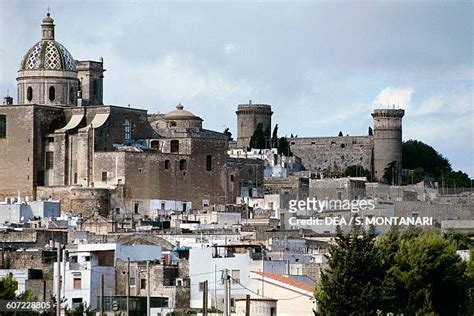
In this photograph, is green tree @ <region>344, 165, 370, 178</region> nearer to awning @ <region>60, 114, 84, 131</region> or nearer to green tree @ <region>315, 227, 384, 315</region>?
awning @ <region>60, 114, 84, 131</region>

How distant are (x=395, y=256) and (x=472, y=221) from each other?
2682 centimetres

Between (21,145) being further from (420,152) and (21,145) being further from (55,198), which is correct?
(420,152)

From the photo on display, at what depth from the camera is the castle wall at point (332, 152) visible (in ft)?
395

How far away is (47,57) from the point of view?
270 ft

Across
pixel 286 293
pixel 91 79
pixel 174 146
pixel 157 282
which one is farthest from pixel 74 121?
pixel 286 293

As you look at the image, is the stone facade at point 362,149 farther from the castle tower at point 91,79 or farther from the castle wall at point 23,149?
the castle wall at point 23,149

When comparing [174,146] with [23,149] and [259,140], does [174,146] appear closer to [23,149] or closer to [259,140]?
[23,149]

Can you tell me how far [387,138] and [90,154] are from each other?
41.6 m

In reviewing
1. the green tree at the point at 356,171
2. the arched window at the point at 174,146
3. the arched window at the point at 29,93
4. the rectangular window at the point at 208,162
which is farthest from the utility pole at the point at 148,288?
the green tree at the point at 356,171

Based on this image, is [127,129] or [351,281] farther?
[127,129]

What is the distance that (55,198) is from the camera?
76.5m

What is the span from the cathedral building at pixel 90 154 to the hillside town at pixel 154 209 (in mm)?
52

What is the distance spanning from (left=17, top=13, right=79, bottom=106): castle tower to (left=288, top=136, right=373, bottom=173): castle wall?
37.9 metres

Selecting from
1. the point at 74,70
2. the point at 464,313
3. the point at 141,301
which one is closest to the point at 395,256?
the point at 464,313
